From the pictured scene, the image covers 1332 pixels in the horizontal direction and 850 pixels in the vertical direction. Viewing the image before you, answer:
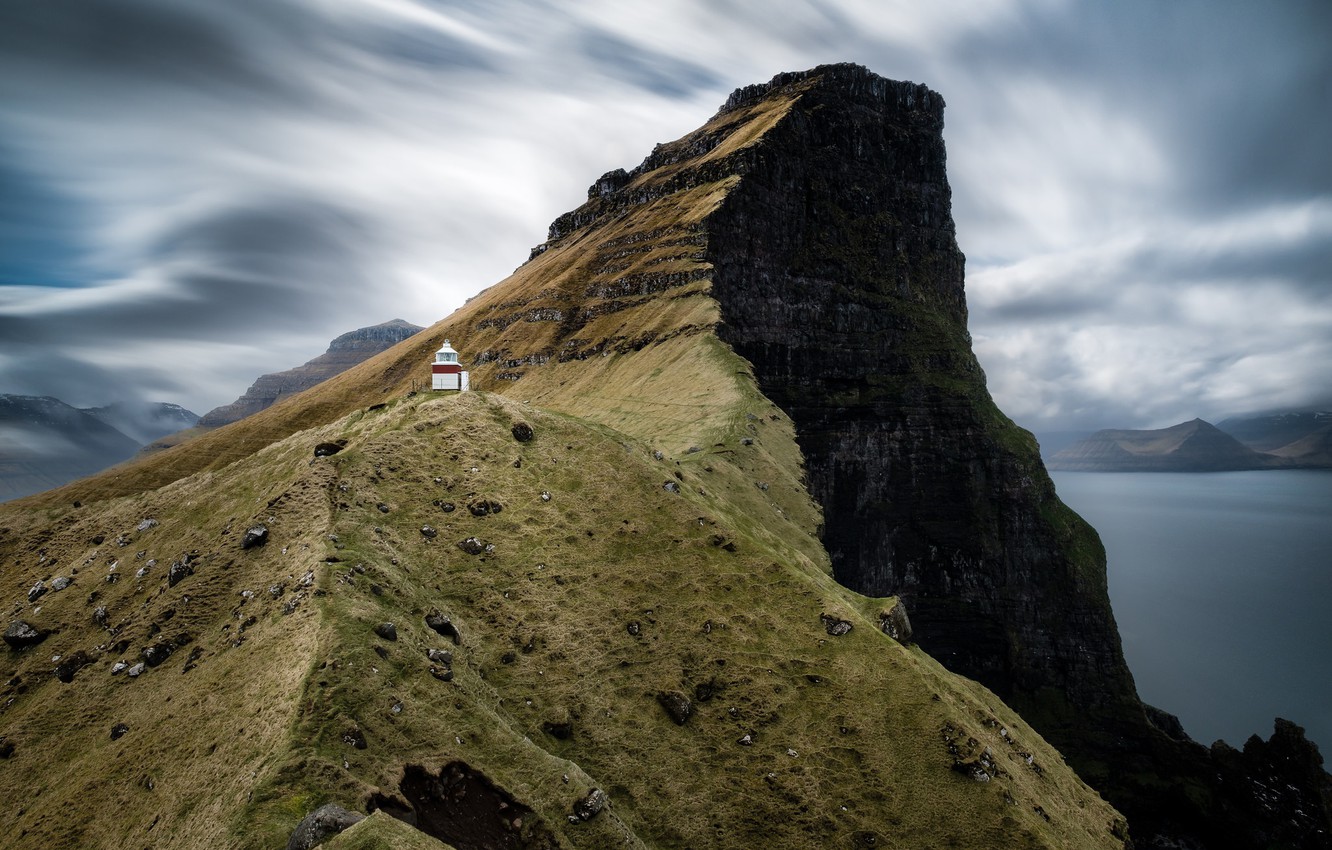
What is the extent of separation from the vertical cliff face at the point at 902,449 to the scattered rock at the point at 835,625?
67389mm

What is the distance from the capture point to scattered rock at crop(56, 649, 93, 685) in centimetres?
2800

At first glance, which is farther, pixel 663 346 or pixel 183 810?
pixel 663 346

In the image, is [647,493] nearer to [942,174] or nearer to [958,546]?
[958,546]

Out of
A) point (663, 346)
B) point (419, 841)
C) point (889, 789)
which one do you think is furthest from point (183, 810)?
point (663, 346)

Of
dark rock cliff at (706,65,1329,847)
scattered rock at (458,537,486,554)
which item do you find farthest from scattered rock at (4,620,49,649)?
dark rock cliff at (706,65,1329,847)

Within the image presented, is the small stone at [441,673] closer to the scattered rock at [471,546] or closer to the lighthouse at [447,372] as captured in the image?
the scattered rock at [471,546]

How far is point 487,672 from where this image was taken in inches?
1193

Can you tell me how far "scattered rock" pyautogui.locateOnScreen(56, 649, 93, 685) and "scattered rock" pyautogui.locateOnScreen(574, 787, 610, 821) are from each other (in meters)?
22.8

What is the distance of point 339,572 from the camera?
28219mm

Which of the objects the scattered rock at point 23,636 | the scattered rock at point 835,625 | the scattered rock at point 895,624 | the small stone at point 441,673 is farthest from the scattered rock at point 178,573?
the scattered rock at point 895,624

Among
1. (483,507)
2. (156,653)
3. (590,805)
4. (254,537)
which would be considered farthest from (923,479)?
(156,653)

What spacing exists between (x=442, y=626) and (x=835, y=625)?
2082 centimetres

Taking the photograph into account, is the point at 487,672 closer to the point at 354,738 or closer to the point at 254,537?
the point at 354,738

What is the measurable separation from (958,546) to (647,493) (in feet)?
303
